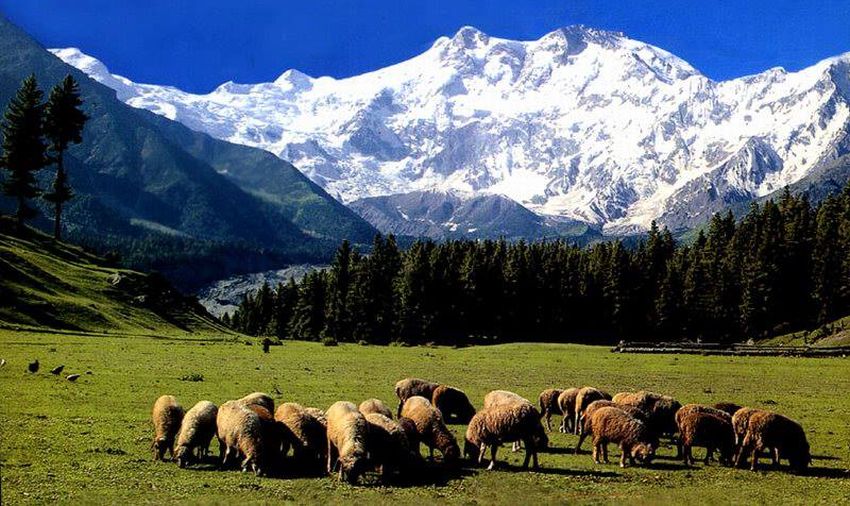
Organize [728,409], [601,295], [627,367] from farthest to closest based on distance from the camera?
1. [601,295]
2. [627,367]
3. [728,409]

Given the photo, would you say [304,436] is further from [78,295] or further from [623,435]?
[78,295]

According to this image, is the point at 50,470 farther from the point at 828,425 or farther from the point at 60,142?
the point at 60,142

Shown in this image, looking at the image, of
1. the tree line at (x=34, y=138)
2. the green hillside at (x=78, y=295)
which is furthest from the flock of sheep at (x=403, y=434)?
the tree line at (x=34, y=138)

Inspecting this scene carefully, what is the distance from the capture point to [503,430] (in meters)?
22.8

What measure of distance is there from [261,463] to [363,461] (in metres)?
3.34

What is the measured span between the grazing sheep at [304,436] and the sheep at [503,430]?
5183mm

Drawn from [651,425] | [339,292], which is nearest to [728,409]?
[651,425]

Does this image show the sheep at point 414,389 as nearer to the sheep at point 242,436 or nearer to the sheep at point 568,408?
the sheep at point 568,408

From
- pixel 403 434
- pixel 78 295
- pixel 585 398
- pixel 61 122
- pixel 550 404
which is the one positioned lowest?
pixel 403 434

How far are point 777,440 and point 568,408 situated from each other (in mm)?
9522

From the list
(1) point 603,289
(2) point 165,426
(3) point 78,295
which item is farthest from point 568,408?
(1) point 603,289

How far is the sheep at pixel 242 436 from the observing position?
20842mm

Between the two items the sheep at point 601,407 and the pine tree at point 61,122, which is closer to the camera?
the sheep at point 601,407

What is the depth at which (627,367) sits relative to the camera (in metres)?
60.5
